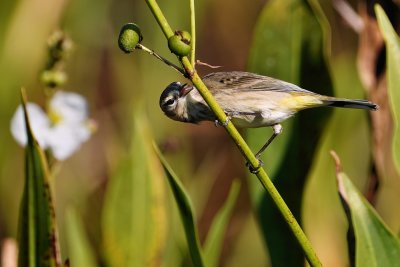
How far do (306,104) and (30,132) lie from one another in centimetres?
61

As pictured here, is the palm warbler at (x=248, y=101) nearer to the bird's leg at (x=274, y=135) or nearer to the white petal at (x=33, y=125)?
the bird's leg at (x=274, y=135)

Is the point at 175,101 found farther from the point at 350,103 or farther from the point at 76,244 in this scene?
the point at 76,244

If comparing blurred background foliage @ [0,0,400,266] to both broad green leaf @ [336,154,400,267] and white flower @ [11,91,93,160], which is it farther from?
broad green leaf @ [336,154,400,267]

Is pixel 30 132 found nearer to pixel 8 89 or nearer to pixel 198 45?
pixel 8 89

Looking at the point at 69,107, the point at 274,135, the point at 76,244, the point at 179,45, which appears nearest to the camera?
the point at 179,45

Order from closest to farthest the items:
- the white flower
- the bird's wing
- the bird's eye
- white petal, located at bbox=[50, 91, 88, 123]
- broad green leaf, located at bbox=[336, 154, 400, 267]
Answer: broad green leaf, located at bbox=[336, 154, 400, 267] < the bird's eye < the bird's wing < the white flower < white petal, located at bbox=[50, 91, 88, 123]

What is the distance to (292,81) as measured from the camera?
2018 mm

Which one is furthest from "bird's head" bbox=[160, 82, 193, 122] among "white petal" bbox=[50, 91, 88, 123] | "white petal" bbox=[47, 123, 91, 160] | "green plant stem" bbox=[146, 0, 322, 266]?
"white petal" bbox=[50, 91, 88, 123]

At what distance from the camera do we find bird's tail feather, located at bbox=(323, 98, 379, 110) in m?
1.72

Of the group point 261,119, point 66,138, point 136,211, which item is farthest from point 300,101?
point 66,138

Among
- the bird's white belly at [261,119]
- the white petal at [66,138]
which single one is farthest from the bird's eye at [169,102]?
the white petal at [66,138]

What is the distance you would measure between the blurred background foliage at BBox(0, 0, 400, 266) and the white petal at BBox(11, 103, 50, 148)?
0.54ft

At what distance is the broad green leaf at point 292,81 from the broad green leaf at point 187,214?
32cm

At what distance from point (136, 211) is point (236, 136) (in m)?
0.80
